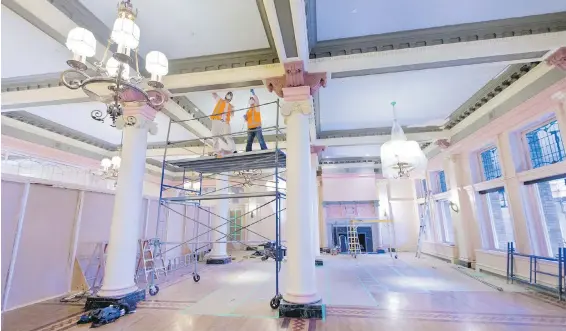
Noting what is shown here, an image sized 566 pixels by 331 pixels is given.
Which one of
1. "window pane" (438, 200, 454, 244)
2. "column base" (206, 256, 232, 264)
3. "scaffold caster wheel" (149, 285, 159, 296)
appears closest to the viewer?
"scaffold caster wheel" (149, 285, 159, 296)

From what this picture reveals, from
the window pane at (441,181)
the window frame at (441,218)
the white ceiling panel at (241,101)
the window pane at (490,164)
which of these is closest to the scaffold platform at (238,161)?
the white ceiling panel at (241,101)

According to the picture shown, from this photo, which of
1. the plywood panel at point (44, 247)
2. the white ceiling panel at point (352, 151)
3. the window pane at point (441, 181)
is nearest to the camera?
the plywood panel at point (44, 247)

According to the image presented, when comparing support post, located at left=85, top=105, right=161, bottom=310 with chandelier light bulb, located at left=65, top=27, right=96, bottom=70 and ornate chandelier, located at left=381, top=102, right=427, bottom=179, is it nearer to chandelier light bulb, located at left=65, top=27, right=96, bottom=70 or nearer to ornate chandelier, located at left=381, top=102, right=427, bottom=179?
chandelier light bulb, located at left=65, top=27, right=96, bottom=70

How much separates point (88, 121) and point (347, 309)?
23.0 ft

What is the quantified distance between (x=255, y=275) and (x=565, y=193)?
6.03 metres

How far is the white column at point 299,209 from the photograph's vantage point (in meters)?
3.74

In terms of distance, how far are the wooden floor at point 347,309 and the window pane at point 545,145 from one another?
2.38 meters

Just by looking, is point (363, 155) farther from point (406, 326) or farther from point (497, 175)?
point (406, 326)

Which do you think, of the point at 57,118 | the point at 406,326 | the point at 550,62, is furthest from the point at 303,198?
the point at 57,118

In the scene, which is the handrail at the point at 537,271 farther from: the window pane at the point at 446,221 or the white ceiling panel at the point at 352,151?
the white ceiling panel at the point at 352,151

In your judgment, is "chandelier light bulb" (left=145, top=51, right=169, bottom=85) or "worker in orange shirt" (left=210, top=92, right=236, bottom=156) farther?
"worker in orange shirt" (left=210, top=92, right=236, bottom=156)

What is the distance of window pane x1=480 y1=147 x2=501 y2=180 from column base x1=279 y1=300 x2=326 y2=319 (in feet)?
17.9

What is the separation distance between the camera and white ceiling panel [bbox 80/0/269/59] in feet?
11.3

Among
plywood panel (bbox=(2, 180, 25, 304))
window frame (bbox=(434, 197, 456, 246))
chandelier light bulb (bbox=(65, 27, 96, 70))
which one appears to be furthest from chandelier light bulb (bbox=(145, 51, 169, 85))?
window frame (bbox=(434, 197, 456, 246))
